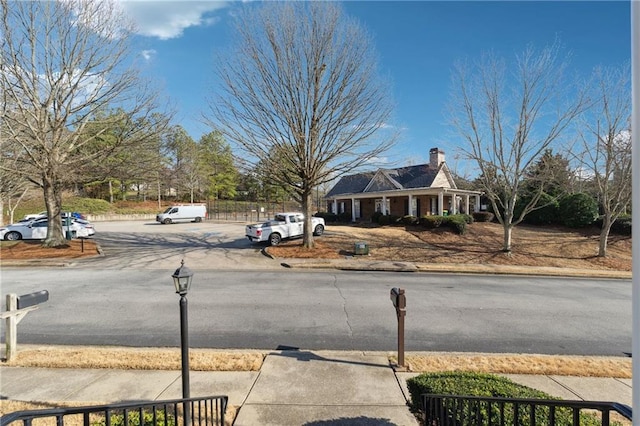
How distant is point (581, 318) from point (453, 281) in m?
4.29

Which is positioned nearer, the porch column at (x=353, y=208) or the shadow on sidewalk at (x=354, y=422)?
the shadow on sidewalk at (x=354, y=422)

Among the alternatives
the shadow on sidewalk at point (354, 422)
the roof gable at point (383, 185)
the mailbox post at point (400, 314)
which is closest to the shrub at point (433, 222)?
the roof gable at point (383, 185)

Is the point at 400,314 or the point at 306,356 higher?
the point at 400,314

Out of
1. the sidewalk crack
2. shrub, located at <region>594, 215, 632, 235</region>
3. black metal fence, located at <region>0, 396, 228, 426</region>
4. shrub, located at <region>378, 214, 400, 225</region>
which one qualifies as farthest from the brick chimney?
black metal fence, located at <region>0, 396, 228, 426</region>

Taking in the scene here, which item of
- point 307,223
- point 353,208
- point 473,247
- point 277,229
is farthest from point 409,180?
point 277,229

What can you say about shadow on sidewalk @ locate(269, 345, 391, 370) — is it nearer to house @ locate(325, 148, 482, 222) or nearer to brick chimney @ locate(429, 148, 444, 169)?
house @ locate(325, 148, 482, 222)

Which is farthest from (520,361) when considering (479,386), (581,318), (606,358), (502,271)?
(502,271)

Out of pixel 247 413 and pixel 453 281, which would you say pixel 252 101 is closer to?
pixel 453 281

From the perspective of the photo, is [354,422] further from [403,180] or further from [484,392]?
[403,180]

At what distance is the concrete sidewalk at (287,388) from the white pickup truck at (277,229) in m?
12.8

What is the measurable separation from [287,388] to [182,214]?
3501 centimetres

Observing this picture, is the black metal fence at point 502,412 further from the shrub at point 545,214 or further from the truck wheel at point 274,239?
the shrub at point 545,214

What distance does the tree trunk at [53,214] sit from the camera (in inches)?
627

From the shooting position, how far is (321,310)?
8.07 meters
